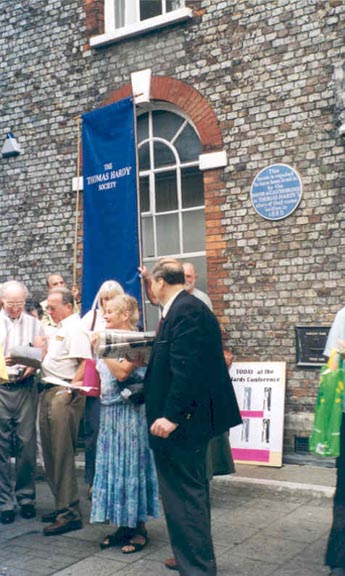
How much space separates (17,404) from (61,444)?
2.78ft

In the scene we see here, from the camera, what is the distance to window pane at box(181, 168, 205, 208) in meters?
8.91

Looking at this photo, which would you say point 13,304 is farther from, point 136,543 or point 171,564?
point 171,564

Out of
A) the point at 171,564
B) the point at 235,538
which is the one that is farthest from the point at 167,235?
the point at 171,564

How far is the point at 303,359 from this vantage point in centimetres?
785

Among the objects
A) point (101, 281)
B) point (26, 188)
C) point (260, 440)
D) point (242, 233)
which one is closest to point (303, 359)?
point (260, 440)

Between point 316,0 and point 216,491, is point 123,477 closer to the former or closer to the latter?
point 216,491

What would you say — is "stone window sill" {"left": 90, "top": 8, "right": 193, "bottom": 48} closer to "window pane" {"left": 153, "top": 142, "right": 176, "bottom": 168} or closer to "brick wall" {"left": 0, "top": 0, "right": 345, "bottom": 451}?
"brick wall" {"left": 0, "top": 0, "right": 345, "bottom": 451}

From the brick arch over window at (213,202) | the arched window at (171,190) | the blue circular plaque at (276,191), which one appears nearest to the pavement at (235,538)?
the brick arch over window at (213,202)

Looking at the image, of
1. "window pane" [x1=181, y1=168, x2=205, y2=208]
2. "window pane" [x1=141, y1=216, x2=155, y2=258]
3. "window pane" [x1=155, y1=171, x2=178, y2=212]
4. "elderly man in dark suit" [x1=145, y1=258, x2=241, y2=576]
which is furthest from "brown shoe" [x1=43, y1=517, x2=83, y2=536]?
"window pane" [x1=155, y1=171, x2=178, y2=212]

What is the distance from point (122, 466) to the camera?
17.4ft

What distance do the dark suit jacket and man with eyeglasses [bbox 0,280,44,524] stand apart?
239 centimetres

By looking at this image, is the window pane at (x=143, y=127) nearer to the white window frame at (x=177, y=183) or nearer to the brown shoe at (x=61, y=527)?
the white window frame at (x=177, y=183)

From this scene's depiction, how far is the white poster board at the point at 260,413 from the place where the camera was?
302 inches

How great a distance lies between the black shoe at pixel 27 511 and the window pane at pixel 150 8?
609 centimetres
